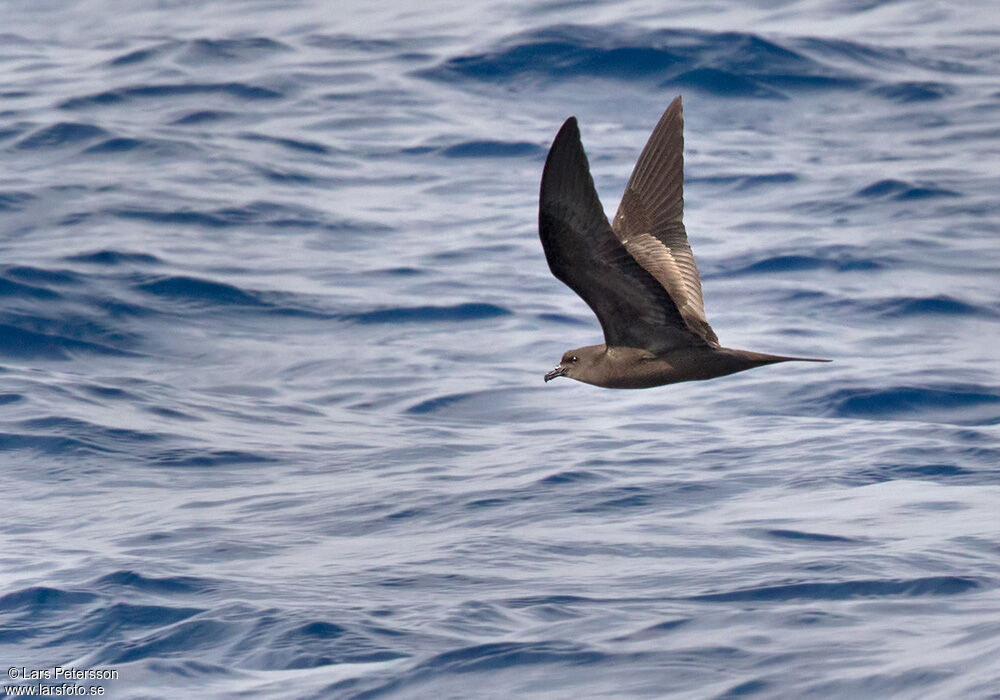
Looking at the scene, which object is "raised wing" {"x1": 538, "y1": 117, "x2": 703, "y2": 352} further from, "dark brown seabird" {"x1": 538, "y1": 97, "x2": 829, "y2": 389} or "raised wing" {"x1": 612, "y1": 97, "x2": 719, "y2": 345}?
"raised wing" {"x1": 612, "y1": 97, "x2": 719, "y2": 345}

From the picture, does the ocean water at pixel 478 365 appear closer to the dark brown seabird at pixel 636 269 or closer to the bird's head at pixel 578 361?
the bird's head at pixel 578 361

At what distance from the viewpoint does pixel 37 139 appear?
52.2 feet

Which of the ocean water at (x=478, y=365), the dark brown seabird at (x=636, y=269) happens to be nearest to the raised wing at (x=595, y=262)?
the dark brown seabird at (x=636, y=269)

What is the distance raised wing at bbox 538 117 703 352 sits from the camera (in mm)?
6395

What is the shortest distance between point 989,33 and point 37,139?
1169 centimetres

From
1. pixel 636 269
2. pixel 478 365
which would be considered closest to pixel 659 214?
pixel 636 269

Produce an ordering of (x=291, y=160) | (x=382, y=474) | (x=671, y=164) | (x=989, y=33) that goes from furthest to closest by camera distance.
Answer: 1. (x=989, y=33)
2. (x=291, y=160)
3. (x=382, y=474)
4. (x=671, y=164)

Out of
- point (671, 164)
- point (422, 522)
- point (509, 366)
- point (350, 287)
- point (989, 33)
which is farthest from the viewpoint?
point (989, 33)

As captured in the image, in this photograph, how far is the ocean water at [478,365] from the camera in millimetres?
7418

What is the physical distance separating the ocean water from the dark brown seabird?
1209mm

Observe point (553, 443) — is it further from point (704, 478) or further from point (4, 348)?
point (4, 348)

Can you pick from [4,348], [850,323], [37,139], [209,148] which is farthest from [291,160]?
[850,323]

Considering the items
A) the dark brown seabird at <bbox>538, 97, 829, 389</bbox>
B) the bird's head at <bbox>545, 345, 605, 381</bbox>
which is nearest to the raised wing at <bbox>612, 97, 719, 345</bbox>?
the dark brown seabird at <bbox>538, 97, 829, 389</bbox>

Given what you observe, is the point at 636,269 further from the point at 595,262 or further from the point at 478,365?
the point at 478,365
